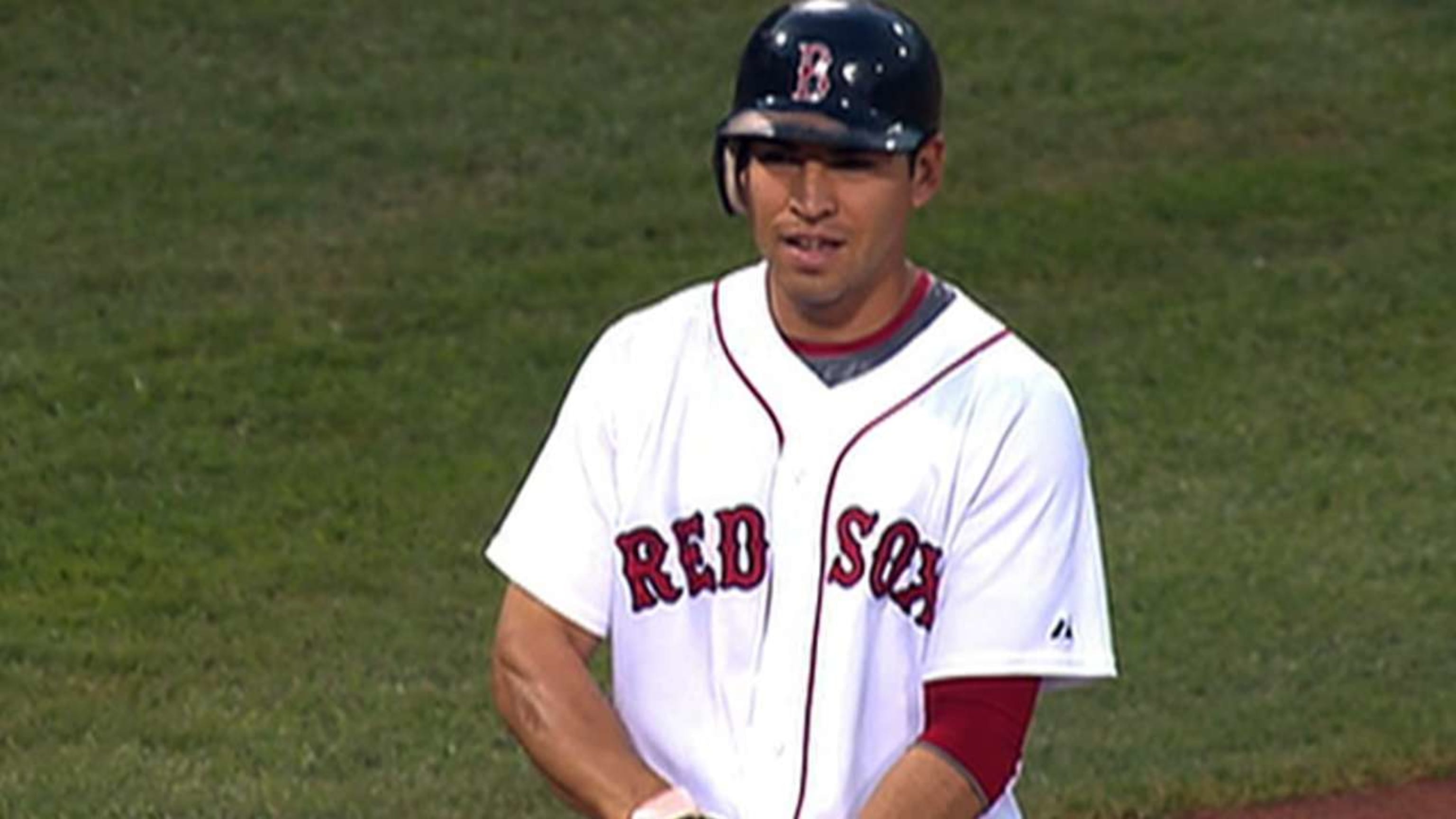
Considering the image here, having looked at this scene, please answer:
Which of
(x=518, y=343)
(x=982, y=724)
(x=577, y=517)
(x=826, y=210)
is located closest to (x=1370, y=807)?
(x=982, y=724)

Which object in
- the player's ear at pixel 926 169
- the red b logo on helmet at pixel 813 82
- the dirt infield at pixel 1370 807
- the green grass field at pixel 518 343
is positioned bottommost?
the green grass field at pixel 518 343

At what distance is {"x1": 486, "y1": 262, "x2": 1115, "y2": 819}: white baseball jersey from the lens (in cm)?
352

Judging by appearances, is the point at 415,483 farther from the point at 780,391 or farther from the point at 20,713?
the point at 780,391

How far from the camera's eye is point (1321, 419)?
1073 cm

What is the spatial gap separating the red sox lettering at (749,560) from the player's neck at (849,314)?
224 mm

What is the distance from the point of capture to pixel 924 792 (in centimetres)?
344

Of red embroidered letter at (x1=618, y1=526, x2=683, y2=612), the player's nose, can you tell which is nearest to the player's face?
the player's nose

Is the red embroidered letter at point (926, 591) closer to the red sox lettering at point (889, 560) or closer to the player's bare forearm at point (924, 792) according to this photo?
the red sox lettering at point (889, 560)

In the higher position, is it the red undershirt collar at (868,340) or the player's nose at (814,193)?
the player's nose at (814,193)

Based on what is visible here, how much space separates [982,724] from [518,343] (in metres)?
7.95

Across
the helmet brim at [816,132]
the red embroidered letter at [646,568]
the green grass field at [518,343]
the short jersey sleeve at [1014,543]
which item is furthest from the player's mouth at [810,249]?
the green grass field at [518,343]

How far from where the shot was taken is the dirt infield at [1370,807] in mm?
7414

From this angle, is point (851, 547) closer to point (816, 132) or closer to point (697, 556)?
point (697, 556)

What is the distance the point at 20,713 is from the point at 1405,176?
7375mm
